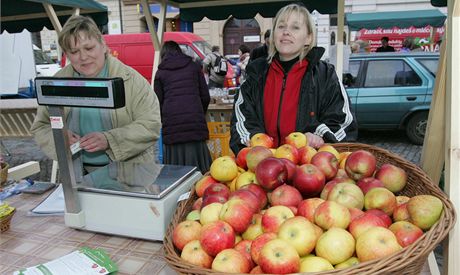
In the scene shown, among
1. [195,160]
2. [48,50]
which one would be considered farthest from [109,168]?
[48,50]

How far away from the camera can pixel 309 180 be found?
1463mm

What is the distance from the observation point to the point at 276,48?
240 centimetres

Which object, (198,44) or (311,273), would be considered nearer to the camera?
(311,273)

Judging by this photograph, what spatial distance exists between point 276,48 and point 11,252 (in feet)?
5.79

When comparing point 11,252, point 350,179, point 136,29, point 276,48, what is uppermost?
point 136,29

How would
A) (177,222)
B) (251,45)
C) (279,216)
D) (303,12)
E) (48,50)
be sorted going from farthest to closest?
(48,50) < (251,45) < (303,12) < (177,222) < (279,216)

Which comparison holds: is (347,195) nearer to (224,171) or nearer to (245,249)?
(245,249)

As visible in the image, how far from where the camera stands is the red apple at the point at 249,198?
4.51 feet

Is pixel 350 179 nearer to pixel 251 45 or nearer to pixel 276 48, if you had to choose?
pixel 276 48

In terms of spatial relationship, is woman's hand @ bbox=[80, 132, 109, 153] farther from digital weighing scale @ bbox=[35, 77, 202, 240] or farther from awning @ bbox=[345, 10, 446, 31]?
awning @ bbox=[345, 10, 446, 31]

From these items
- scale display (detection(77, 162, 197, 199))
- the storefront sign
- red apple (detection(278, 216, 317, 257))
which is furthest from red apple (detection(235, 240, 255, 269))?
the storefront sign

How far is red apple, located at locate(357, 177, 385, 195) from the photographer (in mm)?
1459

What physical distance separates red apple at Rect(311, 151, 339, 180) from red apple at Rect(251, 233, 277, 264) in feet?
1.46

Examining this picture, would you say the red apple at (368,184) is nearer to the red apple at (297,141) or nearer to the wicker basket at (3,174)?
the red apple at (297,141)
